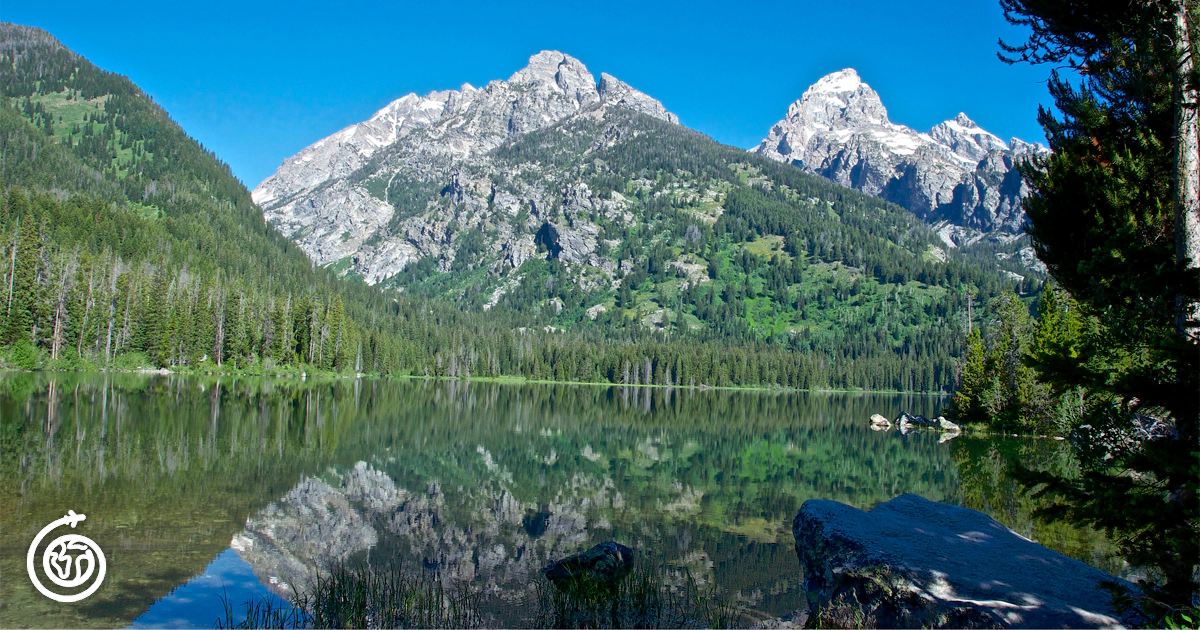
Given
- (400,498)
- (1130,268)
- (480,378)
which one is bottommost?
(480,378)

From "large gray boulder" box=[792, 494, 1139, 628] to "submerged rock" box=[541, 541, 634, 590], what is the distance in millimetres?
3942

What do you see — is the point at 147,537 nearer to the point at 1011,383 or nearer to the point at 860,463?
the point at 860,463

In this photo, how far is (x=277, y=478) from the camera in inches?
900

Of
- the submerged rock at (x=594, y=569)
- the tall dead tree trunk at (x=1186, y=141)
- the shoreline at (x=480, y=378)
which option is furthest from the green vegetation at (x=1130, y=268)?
the shoreline at (x=480, y=378)

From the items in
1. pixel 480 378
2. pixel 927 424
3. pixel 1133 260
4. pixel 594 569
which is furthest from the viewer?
pixel 480 378

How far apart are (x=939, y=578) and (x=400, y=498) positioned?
1689cm

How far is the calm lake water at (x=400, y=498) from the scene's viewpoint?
1330 centimetres

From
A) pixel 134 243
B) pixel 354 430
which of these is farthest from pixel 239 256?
pixel 354 430

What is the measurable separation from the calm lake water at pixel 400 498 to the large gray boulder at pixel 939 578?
1781 millimetres

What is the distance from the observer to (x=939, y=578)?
10000 millimetres

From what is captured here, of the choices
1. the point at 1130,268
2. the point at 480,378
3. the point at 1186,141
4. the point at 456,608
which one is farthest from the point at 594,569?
the point at 480,378

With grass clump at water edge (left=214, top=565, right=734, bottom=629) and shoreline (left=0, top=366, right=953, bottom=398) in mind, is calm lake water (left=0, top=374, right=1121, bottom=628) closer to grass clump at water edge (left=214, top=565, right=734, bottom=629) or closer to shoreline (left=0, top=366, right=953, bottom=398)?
grass clump at water edge (left=214, top=565, right=734, bottom=629)

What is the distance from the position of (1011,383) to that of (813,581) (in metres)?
56.6

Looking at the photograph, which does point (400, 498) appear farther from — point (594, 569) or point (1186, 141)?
point (1186, 141)
